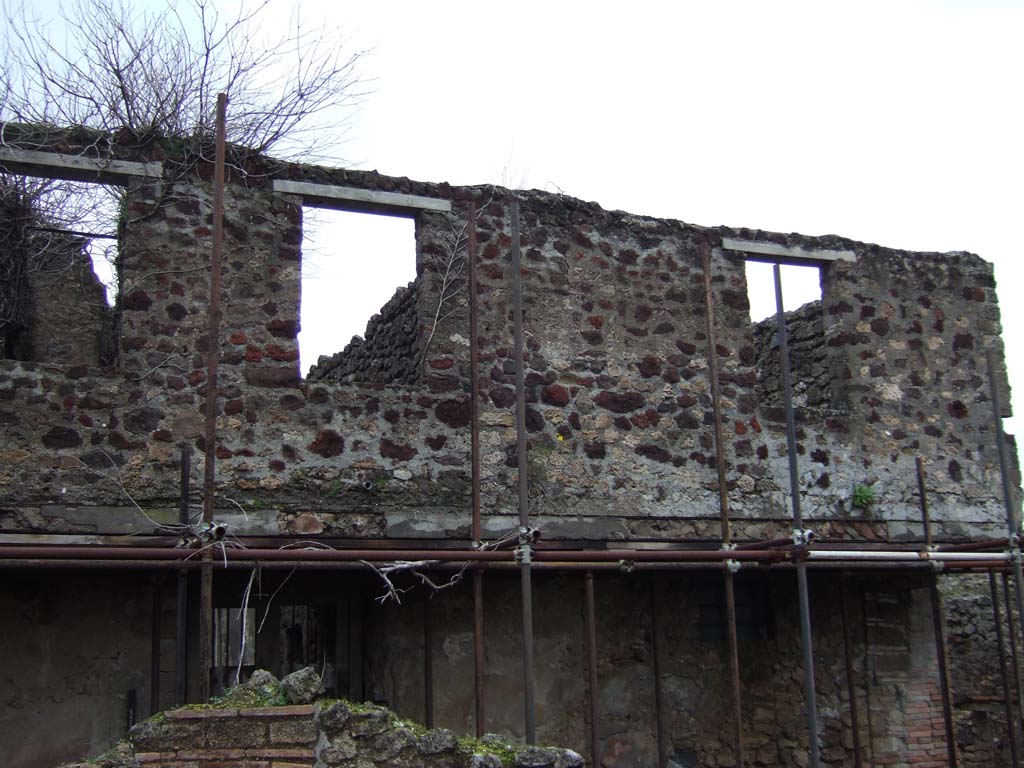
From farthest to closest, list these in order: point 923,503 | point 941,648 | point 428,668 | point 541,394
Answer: point 923,503 → point 941,648 → point 541,394 → point 428,668

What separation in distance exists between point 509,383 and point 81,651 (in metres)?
3.28

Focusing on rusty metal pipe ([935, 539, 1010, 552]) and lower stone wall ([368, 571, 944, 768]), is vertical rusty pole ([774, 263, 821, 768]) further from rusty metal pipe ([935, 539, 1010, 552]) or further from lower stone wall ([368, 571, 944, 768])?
rusty metal pipe ([935, 539, 1010, 552])

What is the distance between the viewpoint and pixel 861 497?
9469mm

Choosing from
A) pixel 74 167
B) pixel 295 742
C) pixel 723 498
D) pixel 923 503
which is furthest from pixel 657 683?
pixel 74 167

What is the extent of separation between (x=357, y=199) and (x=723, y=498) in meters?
3.22

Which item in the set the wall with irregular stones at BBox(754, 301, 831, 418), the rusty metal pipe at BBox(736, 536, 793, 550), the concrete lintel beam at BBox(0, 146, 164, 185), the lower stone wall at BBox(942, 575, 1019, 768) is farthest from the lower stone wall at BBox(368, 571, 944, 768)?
the concrete lintel beam at BBox(0, 146, 164, 185)

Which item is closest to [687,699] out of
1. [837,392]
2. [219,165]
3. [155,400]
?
[837,392]

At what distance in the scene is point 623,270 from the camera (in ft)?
30.1

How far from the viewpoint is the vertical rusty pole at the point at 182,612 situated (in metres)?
6.86

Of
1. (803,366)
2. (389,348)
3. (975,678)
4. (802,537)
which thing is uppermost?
(389,348)

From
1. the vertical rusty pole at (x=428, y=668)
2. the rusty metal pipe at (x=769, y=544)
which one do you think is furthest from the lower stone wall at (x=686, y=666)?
the rusty metal pipe at (x=769, y=544)

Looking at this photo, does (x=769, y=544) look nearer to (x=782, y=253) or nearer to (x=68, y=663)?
(x=782, y=253)

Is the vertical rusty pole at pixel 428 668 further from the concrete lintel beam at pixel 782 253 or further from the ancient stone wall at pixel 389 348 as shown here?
the concrete lintel beam at pixel 782 253

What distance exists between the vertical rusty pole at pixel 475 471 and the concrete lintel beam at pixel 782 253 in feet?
7.98
